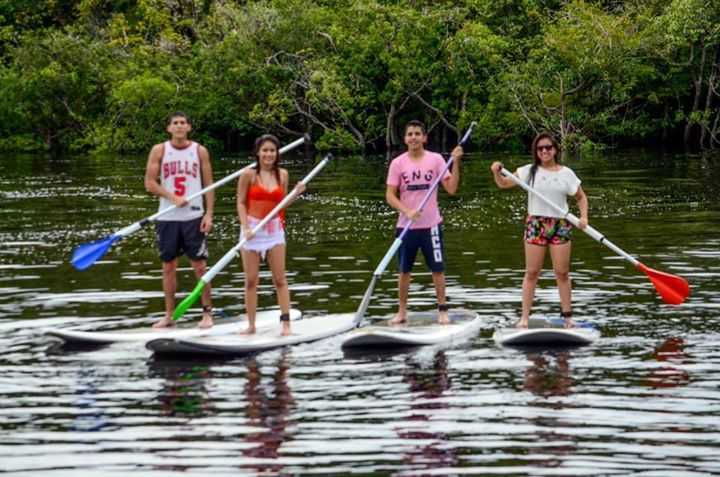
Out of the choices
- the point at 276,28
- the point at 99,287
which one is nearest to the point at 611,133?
the point at 276,28

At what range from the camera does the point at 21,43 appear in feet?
213

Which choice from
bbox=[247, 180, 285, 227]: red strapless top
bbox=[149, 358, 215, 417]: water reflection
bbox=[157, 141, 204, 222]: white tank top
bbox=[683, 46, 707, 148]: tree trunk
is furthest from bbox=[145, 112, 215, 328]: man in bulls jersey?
bbox=[683, 46, 707, 148]: tree trunk

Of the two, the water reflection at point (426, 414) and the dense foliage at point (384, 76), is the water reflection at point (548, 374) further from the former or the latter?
the dense foliage at point (384, 76)

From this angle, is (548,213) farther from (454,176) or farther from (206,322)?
(206,322)

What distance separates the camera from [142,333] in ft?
43.3

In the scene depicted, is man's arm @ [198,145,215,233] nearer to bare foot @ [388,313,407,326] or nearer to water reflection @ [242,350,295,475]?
water reflection @ [242,350,295,475]

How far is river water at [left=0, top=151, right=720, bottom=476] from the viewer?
29.4 feet

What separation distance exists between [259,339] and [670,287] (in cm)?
403

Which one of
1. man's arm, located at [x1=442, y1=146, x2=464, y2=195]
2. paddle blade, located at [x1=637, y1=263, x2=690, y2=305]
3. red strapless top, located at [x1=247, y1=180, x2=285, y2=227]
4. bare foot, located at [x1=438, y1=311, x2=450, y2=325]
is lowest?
bare foot, located at [x1=438, y1=311, x2=450, y2=325]

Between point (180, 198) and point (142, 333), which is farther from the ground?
point (180, 198)

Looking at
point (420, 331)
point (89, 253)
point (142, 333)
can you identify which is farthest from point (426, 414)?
point (89, 253)

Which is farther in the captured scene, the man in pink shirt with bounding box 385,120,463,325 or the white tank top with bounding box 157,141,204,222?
the white tank top with bounding box 157,141,204,222

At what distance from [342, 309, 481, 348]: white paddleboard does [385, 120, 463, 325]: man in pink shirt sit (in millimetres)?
178

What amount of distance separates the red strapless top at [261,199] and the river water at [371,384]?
1270mm
